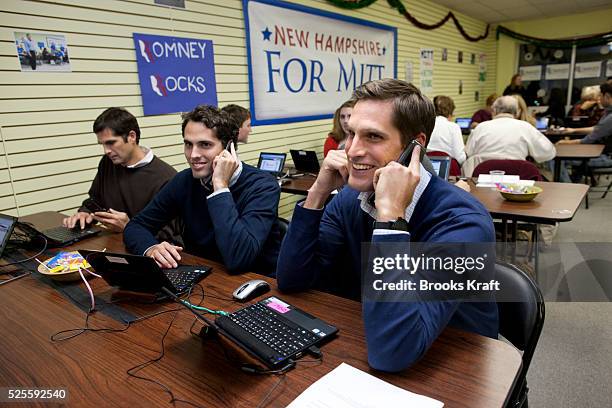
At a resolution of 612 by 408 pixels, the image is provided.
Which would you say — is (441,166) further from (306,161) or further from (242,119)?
(242,119)

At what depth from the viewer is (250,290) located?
132cm

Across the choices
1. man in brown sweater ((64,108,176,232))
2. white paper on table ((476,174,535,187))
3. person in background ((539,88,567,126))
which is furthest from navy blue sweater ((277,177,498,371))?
person in background ((539,88,567,126))

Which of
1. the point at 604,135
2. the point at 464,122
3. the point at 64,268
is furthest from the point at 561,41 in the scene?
the point at 64,268

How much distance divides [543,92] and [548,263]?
8.06 meters

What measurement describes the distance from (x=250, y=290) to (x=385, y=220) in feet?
1.75

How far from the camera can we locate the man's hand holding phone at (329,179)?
139 cm

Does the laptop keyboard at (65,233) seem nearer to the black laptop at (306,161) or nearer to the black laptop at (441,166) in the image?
the black laptop at (441,166)

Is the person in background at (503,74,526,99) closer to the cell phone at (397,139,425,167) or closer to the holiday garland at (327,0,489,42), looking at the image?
the holiday garland at (327,0,489,42)

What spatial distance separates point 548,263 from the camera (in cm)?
363

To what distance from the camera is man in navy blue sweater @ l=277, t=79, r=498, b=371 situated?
3.09 ft

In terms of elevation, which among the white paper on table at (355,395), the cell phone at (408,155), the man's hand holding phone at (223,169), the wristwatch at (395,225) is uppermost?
the cell phone at (408,155)

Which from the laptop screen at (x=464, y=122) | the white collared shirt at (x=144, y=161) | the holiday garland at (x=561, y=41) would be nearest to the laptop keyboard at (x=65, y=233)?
the white collared shirt at (x=144, y=161)

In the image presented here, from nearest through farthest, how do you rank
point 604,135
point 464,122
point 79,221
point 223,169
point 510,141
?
point 223,169 → point 79,221 → point 510,141 → point 604,135 → point 464,122

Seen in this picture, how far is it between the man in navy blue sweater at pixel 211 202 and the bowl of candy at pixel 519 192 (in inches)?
63.4
